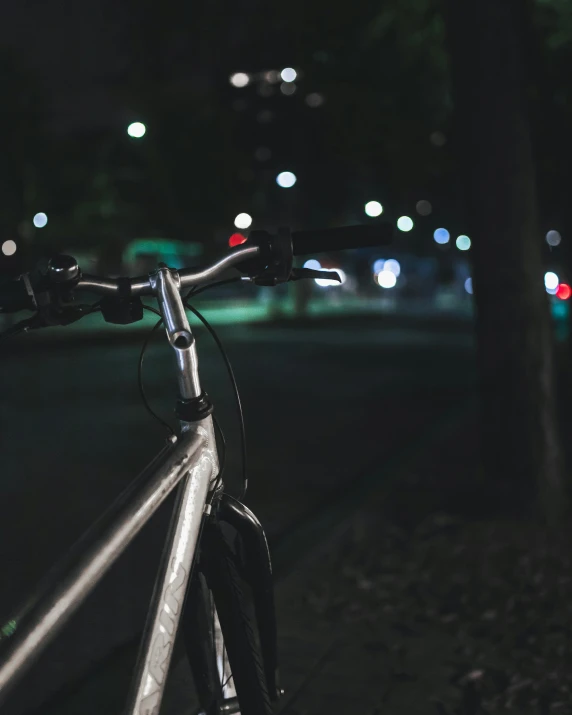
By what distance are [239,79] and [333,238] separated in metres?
6.39

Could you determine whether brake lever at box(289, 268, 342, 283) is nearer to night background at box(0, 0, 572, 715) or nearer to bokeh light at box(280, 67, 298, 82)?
night background at box(0, 0, 572, 715)

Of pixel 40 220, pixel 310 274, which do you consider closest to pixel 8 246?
pixel 40 220

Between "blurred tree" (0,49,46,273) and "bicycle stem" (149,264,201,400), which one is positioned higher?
"blurred tree" (0,49,46,273)

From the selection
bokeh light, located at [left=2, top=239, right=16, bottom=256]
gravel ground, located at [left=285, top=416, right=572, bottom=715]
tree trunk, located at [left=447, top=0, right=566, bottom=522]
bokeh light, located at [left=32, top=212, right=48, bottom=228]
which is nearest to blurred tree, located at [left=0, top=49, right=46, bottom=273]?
bokeh light, located at [left=2, top=239, right=16, bottom=256]

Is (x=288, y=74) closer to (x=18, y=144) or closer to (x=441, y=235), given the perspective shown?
(x=18, y=144)

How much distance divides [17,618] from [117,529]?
0.27m

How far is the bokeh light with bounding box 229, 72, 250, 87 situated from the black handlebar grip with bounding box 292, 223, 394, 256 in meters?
5.56

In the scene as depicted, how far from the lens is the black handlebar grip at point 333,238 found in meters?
2.44

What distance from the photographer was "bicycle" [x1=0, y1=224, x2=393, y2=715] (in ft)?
6.63

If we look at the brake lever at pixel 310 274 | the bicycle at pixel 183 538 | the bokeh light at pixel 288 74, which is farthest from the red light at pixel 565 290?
the bicycle at pixel 183 538

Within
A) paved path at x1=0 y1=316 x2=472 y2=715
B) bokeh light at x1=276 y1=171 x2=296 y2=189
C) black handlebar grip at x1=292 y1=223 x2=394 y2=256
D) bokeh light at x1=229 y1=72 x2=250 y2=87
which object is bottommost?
paved path at x1=0 y1=316 x2=472 y2=715

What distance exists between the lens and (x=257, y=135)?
1333cm

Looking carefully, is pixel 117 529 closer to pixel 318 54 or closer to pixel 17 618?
pixel 17 618

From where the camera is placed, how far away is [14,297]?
211 centimetres
